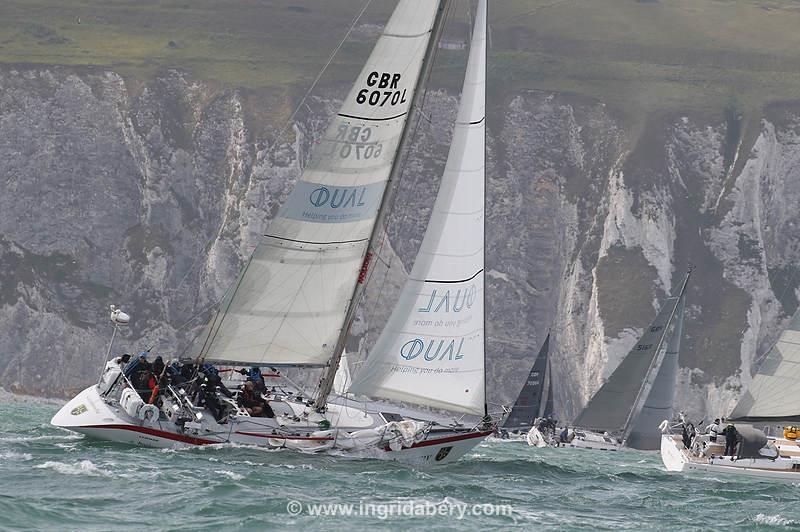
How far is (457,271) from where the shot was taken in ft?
112

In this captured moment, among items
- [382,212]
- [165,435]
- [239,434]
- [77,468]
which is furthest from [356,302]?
[77,468]

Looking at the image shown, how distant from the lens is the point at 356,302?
3500 centimetres

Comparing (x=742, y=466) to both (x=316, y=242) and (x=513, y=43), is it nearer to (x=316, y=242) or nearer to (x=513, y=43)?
(x=316, y=242)

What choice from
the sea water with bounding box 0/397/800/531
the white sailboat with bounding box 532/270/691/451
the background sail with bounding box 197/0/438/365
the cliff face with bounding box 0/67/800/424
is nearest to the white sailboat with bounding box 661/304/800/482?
the sea water with bounding box 0/397/800/531

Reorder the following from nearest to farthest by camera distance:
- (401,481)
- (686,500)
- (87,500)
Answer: (87,500) < (401,481) < (686,500)

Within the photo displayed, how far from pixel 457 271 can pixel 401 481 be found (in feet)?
17.9

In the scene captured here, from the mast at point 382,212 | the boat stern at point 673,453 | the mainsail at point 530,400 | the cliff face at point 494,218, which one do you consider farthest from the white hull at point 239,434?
the cliff face at point 494,218

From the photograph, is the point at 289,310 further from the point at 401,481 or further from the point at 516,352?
the point at 516,352

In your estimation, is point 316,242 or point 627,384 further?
point 627,384

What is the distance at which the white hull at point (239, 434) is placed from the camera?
109ft

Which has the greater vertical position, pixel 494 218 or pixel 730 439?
pixel 494 218

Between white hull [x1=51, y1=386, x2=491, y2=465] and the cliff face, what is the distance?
2084 inches

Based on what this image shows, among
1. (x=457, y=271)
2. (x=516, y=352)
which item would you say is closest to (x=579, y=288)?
(x=516, y=352)

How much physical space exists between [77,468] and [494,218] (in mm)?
69528
